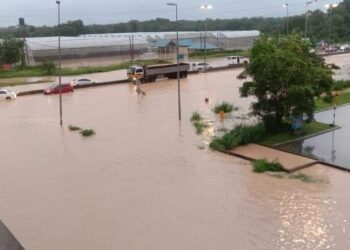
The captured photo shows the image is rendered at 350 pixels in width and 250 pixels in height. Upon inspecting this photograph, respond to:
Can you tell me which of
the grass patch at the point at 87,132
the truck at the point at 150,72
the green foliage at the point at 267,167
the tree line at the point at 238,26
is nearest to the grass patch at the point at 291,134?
the green foliage at the point at 267,167

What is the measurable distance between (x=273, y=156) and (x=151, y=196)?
5.34m

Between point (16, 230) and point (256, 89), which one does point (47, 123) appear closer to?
point (256, 89)

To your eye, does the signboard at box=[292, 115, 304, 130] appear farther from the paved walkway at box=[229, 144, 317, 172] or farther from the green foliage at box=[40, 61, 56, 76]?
the green foliage at box=[40, 61, 56, 76]

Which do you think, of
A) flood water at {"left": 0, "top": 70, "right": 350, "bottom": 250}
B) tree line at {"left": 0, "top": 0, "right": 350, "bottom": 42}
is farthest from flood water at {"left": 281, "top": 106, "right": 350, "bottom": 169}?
tree line at {"left": 0, "top": 0, "right": 350, "bottom": 42}

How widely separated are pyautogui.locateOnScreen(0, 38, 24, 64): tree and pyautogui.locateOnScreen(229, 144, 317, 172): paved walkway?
41494 millimetres

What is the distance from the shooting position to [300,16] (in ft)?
289

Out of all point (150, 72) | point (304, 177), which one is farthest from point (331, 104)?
point (150, 72)

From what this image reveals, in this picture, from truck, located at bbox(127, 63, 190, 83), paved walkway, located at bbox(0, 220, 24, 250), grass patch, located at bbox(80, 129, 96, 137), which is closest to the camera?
paved walkway, located at bbox(0, 220, 24, 250)

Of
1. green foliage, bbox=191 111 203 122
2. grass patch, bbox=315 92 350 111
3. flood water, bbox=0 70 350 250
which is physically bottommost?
flood water, bbox=0 70 350 250

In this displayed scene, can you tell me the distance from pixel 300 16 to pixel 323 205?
8101 cm

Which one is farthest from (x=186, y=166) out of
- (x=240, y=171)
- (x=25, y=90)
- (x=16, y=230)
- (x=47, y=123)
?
(x=25, y=90)

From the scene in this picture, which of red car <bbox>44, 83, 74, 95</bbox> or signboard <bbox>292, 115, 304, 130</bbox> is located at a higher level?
red car <bbox>44, 83, 74, 95</bbox>

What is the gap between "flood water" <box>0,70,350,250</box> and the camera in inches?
442

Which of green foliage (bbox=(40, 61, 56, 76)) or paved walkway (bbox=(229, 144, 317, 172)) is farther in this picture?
green foliage (bbox=(40, 61, 56, 76))
